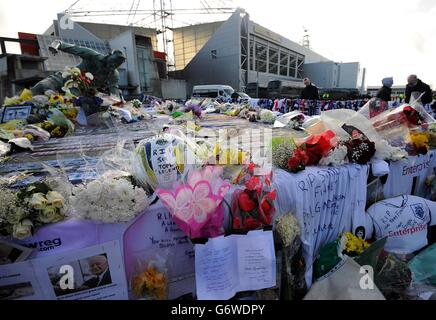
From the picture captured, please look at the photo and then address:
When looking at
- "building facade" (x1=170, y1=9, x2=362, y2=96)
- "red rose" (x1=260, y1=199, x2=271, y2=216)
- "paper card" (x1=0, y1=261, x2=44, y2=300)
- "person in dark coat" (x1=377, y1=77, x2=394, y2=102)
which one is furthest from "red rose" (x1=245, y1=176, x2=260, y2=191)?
"building facade" (x1=170, y1=9, x2=362, y2=96)

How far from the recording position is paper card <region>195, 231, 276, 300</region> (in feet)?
4.73

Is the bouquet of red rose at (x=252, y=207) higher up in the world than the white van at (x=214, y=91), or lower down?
lower down

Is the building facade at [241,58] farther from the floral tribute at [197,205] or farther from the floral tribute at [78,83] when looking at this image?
the floral tribute at [197,205]

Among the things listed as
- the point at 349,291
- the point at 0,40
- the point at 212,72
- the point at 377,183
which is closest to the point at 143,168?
the point at 349,291

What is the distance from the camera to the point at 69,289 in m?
1.38

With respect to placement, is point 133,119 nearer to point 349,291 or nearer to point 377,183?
point 377,183

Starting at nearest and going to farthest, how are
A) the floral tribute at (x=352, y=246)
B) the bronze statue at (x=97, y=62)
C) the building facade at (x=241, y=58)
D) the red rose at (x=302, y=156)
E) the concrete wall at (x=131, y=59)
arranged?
1. the floral tribute at (x=352, y=246)
2. the red rose at (x=302, y=156)
3. the bronze statue at (x=97, y=62)
4. the concrete wall at (x=131, y=59)
5. the building facade at (x=241, y=58)

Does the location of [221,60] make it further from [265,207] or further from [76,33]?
[265,207]

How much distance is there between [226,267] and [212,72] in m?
34.1

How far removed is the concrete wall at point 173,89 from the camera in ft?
89.1

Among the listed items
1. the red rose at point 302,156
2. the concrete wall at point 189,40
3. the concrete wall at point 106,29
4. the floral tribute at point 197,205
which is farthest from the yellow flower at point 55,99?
the concrete wall at point 189,40

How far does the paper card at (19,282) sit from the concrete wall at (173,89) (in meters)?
26.9

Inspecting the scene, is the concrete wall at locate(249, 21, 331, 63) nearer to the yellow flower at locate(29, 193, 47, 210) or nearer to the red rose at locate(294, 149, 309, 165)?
the red rose at locate(294, 149, 309, 165)
